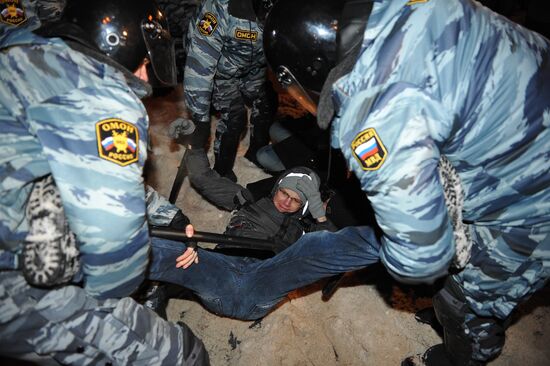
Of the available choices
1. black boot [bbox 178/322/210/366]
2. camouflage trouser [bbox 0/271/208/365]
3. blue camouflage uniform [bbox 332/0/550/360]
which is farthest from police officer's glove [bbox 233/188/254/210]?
blue camouflage uniform [bbox 332/0/550/360]

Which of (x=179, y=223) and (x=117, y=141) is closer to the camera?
(x=117, y=141)

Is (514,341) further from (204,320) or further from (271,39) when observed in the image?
(271,39)

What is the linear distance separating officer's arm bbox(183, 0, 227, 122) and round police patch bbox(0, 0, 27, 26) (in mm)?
1273

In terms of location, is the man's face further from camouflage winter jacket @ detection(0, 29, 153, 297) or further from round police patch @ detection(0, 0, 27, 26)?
round police patch @ detection(0, 0, 27, 26)

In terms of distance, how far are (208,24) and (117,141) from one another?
2.13 metres

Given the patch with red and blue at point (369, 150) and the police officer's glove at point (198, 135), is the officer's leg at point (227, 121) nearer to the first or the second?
the police officer's glove at point (198, 135)

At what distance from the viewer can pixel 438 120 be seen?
1.24 meters

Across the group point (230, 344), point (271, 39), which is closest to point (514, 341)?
point (230, 344)

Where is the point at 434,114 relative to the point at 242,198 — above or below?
above

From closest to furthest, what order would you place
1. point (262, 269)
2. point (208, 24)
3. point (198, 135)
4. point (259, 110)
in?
1. point (262, 269)
2. point (208, 24)
3. point (198, 135)
4. point (259, 110)

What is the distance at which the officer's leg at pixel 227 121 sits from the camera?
3.55m

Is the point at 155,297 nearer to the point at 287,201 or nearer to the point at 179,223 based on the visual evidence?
the point at 179,223

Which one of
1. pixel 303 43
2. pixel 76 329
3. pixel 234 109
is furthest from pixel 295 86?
pixel 234 109

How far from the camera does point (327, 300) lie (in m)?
2.83
